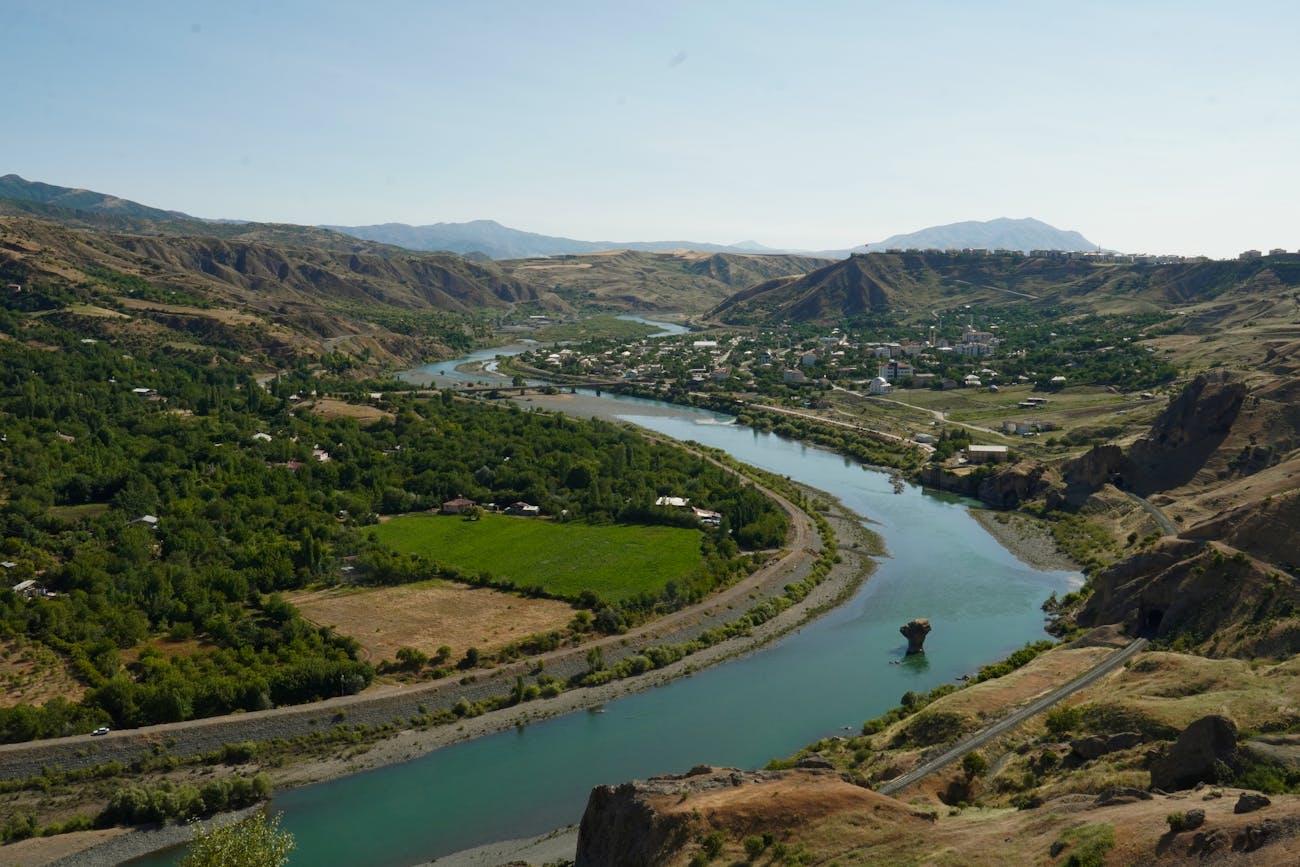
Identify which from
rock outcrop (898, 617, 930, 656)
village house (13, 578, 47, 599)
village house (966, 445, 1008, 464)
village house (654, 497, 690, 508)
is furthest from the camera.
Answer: village house (966, 445, 1008, 464)

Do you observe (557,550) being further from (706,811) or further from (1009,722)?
(706,811)

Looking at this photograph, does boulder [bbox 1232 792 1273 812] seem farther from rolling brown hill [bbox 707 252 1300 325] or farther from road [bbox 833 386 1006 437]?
rolling brown hill [bbox 707 252 1300 325]

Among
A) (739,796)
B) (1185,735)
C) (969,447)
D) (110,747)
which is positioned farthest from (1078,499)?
(110,747)

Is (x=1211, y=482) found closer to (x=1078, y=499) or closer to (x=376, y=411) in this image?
(x=1078, y=499)

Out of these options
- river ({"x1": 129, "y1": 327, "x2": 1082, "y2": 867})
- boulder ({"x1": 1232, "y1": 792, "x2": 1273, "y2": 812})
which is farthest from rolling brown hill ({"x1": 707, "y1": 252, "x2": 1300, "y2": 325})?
boulder ({"x1": 1232, "y1": 792, "x2": 1273, "y2": 812})

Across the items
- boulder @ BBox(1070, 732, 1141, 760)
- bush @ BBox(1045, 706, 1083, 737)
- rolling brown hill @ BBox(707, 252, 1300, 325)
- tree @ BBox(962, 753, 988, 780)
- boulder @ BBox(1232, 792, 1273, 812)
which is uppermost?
rolling brown hill @ BBox(707, 252, 1300, 325)

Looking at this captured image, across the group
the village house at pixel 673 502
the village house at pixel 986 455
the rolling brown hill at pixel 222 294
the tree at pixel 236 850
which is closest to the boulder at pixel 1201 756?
the tree at pixel 236 850

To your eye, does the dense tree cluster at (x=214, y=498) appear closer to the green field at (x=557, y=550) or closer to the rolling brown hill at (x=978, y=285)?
the green field at (x=557, y=550)
